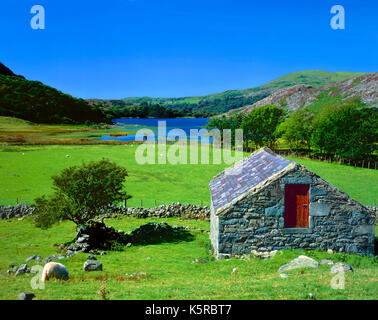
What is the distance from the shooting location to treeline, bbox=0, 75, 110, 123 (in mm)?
116312

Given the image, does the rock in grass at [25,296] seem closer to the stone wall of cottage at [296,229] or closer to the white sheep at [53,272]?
the white sheep at [53,272]

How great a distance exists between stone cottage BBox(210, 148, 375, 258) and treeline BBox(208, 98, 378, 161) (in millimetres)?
50911

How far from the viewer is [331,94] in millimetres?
143875

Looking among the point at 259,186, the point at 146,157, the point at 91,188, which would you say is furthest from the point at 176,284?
the point at 146,157

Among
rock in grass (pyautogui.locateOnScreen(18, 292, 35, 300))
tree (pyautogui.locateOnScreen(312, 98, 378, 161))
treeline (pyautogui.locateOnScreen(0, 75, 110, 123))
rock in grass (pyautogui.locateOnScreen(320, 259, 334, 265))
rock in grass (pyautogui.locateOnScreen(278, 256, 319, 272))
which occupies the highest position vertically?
treeline (pyautogui.locateOnScreen(0, 75, 110, 123))

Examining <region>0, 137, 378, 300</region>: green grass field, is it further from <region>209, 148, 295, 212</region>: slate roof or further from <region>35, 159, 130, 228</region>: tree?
<region>209, 148, 295, 212</region>: slate roof

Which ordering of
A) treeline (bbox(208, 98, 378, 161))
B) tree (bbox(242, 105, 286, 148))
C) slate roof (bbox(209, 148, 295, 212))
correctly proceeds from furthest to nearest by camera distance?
tree (bbox(242, 105, 286, 148)) < treeline (bbox(208, 98, 378, 161)) < slate roof (bbox(209, 148, 295, 212))

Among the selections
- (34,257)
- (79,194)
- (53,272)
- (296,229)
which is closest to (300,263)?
(296,229)

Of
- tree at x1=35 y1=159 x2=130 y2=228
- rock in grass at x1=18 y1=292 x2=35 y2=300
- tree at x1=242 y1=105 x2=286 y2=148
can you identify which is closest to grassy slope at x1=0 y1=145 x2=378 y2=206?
tree at x1=35 y1=159 x2=130 y2=228

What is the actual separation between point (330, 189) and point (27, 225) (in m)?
Result: 23.6

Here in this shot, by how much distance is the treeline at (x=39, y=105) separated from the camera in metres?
116

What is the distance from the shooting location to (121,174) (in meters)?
21.8

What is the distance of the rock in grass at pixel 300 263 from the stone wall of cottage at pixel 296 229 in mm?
1750

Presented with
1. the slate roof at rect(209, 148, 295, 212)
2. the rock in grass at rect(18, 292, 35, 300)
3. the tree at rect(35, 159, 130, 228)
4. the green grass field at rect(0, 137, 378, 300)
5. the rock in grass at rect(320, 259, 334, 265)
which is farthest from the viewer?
the tree at rect(35, 159, 130, 228)
